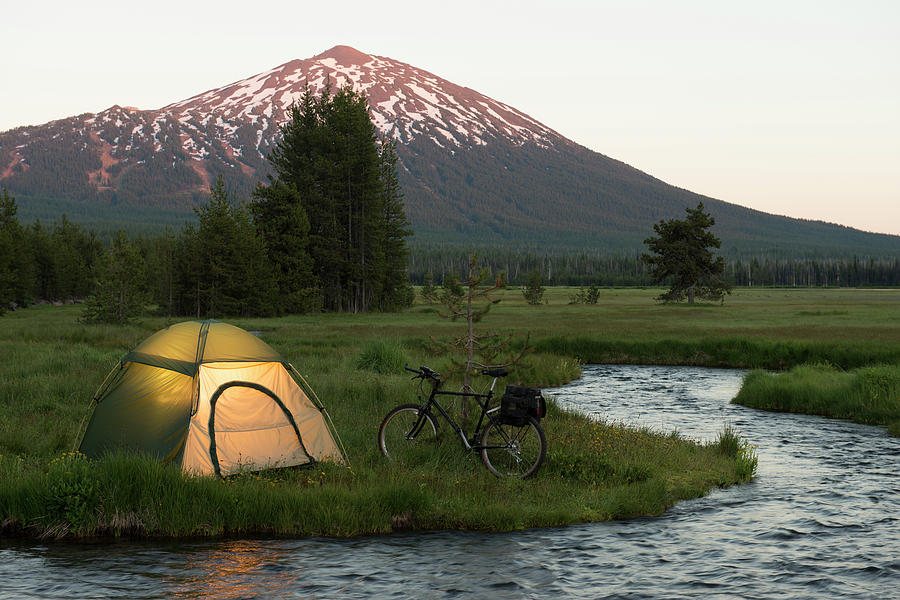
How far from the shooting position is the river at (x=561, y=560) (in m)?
8.41

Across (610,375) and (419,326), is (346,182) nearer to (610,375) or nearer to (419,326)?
(419,326)

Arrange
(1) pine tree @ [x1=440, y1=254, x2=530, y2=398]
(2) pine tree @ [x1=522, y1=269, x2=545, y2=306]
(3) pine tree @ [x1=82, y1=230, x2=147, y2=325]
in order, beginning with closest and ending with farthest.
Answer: (1) pine tree @ [x1=440, y1=254, x2=530, y2=398] < (3) pine tree @ [x1=82, y1=230, x2=147, y2=325] < (2) pine tree @ [x1=522, y1=269, x2=545, y2=306]

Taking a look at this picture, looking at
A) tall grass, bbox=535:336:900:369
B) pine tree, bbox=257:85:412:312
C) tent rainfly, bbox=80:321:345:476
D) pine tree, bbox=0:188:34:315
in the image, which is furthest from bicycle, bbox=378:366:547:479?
pine tree, bbox=0:188:34:315

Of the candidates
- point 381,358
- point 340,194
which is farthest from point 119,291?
point 381,358

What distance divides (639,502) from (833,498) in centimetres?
341

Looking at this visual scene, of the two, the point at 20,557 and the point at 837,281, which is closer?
the point at 20,557

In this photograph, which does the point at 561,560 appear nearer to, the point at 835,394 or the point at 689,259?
the point at 835,394

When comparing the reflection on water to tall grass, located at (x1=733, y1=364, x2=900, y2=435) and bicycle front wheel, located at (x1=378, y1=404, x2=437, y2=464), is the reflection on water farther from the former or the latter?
tall grass, located at (x1=733, y1=364, x2=900, y2=435)

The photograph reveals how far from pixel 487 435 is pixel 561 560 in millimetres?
3195

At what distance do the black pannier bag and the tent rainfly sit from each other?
3015 mm

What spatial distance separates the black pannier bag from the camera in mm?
11586

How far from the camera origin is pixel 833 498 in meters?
12.4

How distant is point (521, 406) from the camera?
11656mm

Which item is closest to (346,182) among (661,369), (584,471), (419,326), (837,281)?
(419,326)
